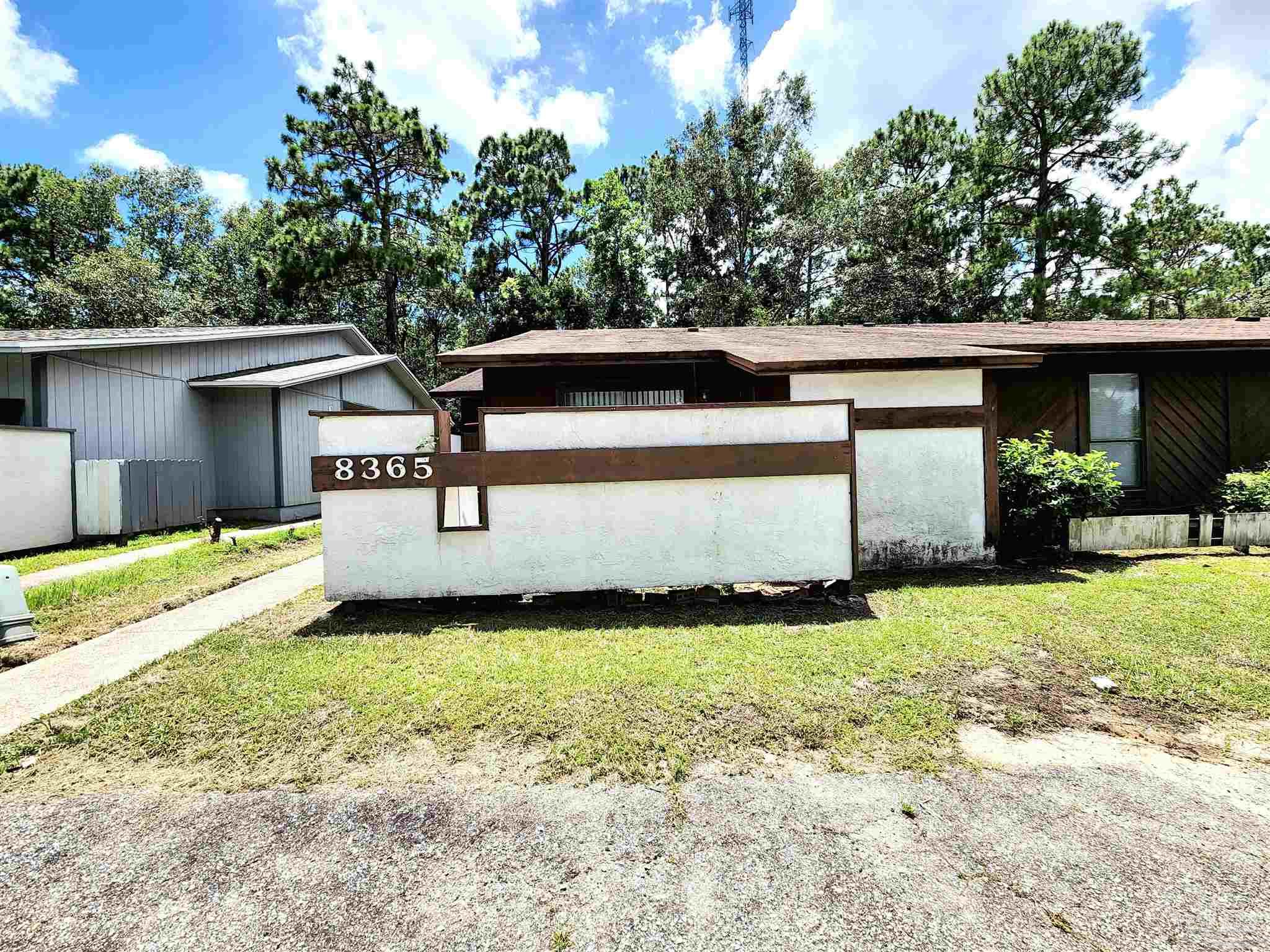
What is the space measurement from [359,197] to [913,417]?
2784 cm

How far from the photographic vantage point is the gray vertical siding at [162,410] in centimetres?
1013

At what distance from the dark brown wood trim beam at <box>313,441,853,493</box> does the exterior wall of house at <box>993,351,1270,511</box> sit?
5503 mm

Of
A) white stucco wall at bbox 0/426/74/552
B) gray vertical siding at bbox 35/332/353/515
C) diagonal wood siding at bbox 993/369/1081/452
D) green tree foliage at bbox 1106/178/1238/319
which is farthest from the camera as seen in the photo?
green tree foliage at bbox 1106/178/1238/319

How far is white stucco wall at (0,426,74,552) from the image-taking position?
8312mm

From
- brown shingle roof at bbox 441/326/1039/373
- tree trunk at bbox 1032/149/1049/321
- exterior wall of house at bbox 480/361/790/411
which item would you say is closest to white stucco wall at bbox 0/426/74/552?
brown shingle roof at bbox 441/326/1039/373

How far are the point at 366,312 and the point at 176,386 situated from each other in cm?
1944

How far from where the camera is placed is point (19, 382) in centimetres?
959

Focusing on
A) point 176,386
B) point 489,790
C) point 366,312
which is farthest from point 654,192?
point 489,790

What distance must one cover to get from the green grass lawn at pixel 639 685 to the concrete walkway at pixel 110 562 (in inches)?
157

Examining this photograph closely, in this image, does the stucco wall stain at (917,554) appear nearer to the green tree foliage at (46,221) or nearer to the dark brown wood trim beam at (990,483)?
the dark brown wood trim beam at (990,483)

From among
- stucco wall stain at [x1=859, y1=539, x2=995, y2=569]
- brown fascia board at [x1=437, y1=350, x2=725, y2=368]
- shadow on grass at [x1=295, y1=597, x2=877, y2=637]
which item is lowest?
shadow on grass at [x1=295, y1=597, x2=877, y2=637]

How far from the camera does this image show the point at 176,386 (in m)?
12.1

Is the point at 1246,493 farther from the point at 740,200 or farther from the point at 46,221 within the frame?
the point at 46,221

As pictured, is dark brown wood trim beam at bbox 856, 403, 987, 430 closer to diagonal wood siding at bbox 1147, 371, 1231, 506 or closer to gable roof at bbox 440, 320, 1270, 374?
gable roof at bbox 440, 320, 1270, 374
